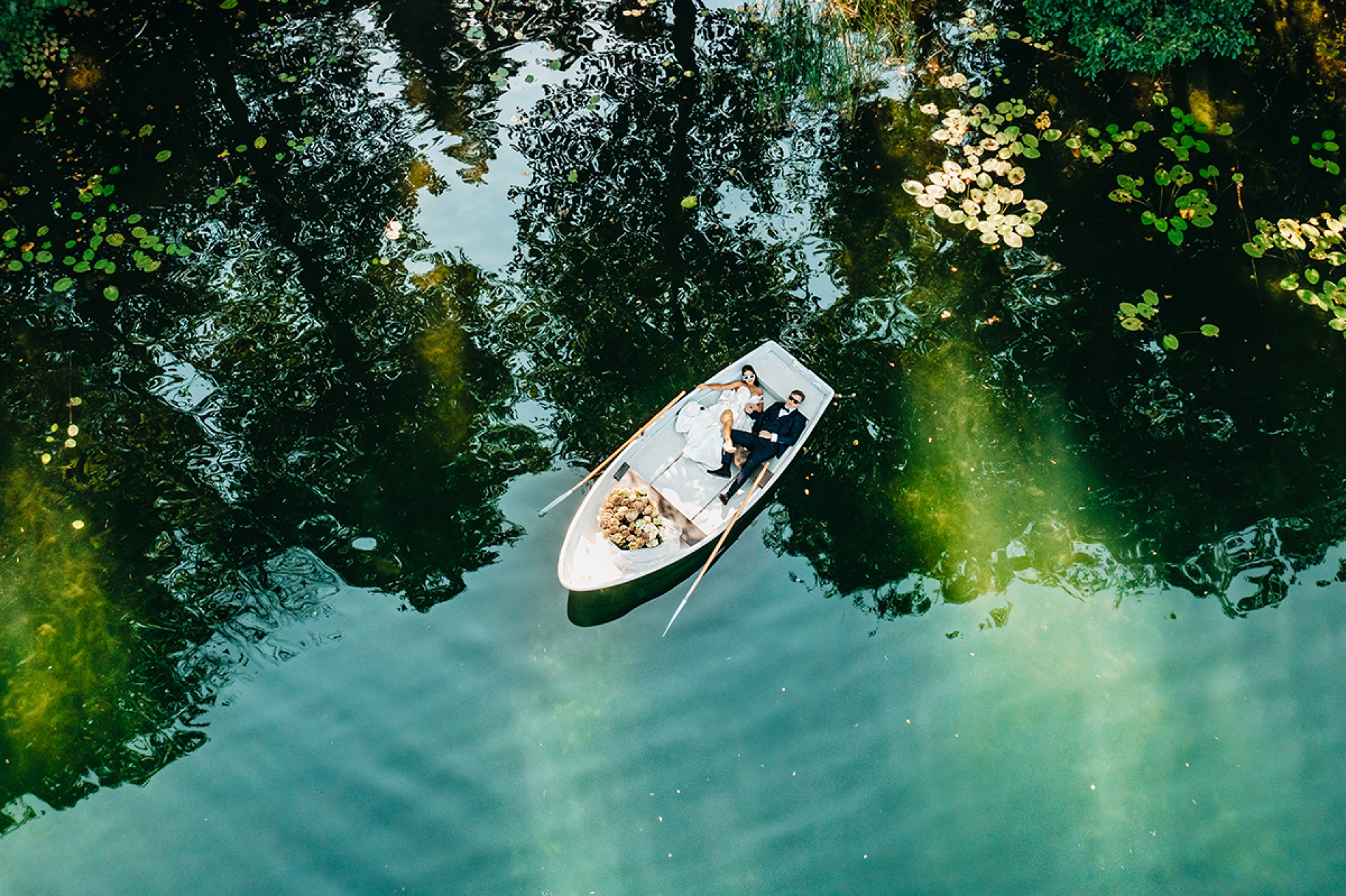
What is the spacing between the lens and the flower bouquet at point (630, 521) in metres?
7.45

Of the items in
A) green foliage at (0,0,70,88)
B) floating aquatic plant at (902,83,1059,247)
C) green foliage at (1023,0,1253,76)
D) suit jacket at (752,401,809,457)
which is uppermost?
green foliage at (0,0,70,88)

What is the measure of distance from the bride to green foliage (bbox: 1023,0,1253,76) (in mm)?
5938

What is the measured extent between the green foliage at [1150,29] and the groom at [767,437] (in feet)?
19.3

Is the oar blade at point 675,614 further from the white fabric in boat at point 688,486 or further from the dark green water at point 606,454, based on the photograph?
the white fabric in boat at point 688,486

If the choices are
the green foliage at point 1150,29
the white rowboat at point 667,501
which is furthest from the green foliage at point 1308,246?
the white rowboat at point 667,501

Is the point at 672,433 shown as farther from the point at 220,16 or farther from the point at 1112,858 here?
the point at 220,16

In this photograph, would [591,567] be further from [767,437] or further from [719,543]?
[767,437]

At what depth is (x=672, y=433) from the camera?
26.9 ft

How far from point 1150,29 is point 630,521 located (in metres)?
8.35

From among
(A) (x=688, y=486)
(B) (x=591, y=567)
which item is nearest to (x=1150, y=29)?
(A) (x=688, y=486)

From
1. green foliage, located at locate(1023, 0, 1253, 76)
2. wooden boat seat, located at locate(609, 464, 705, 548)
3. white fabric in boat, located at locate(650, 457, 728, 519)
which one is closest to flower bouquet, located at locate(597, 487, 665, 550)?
wooden boat seat, located at locate(609, 464, 705, 548)

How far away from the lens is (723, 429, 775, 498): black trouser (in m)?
7.87

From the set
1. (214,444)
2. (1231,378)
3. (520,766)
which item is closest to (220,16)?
(214,444)

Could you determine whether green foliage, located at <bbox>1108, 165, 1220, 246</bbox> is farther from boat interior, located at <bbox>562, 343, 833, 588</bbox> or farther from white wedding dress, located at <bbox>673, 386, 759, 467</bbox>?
white wedding dress, located at <bbox>673, 386, 759, 467</bbox>
